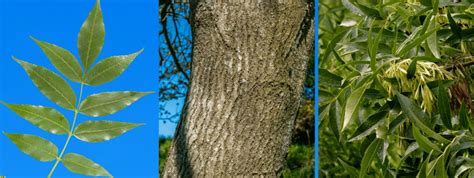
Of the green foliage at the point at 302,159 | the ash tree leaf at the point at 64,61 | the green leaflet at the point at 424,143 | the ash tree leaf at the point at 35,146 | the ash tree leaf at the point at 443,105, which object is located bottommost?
the green foliage at the point at 302,159

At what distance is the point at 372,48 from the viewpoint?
0.92 meters

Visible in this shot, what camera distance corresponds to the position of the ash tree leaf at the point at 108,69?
440 mm

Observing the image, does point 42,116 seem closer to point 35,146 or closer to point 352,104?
point 35,146

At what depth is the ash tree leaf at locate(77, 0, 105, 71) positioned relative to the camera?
16.7 inches

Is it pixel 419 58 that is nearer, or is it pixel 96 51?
pixel 96 51

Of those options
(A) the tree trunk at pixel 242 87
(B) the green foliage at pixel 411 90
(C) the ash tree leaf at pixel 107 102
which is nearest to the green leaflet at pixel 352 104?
(B) the green foliage at pixel 411 90

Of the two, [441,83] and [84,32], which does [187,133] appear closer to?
[441,83]

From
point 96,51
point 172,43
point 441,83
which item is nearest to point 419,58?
point 441,83

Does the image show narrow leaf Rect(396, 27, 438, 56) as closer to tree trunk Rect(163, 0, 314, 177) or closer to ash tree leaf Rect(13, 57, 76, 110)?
tree trunk Rect(163, 0, 314, 177)

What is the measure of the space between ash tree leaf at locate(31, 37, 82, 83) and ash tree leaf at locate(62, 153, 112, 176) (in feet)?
0.18

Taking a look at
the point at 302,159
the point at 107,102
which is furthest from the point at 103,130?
the point at 302,159

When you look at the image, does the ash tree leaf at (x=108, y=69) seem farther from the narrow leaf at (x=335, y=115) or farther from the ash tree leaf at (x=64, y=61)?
the narrow leaf at (x=335, y=115)

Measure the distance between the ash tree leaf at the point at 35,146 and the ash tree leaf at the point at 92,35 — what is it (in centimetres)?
7

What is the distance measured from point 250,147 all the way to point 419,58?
298 millimetres
